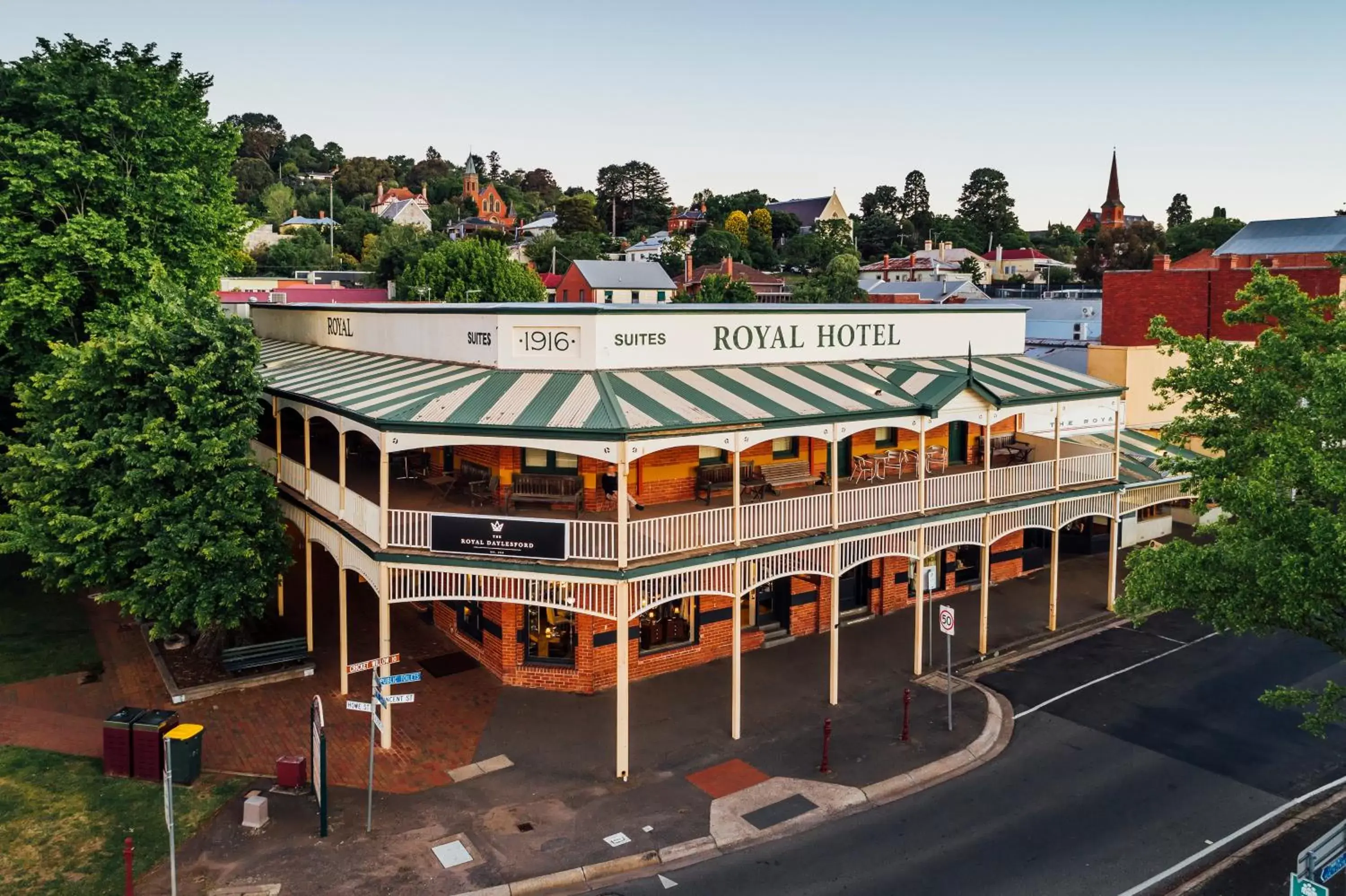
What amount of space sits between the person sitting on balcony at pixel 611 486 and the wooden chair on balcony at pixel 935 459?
841 centimetres

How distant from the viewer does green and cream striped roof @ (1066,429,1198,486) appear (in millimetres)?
25922

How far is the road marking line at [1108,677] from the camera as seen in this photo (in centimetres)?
1878

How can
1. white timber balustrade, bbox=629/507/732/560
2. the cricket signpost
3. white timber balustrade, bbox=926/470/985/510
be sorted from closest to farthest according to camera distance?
the cricket signpost, white timber balustrade, bbox=629/507/732/560, white timber balustrade, bbox=926/470/985/510

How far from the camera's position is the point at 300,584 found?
25.6 metres

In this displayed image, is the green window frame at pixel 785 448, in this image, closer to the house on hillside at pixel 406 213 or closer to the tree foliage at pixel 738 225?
the tree foliage at pixel 738 225

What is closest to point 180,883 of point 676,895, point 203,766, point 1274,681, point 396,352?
point 203,766

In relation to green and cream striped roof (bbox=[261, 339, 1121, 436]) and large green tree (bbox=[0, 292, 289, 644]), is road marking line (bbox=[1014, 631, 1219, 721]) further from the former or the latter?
large green tree (bbox=[0, 292, 289, 644])

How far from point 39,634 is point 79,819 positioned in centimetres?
1018

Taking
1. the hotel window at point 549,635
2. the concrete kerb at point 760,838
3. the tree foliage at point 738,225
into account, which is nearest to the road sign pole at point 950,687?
the concrete kerb at point 760,838

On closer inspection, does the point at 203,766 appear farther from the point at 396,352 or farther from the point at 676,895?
the point at 396,352

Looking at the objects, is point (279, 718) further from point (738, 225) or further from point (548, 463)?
point (738, 225)

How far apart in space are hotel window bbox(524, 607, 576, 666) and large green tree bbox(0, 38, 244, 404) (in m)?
12.3

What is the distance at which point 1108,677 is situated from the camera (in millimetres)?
20531

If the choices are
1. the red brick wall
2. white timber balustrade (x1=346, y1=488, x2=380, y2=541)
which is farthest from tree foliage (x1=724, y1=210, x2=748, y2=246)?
white timber balustrade (x1=346, y1=488, x2=380, y2=541)
